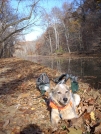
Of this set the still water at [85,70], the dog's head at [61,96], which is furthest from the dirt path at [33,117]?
the still water at [85,70]

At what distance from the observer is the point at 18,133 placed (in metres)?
3.71

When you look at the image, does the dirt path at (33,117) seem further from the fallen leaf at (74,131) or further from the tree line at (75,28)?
the tree line at (75,28)

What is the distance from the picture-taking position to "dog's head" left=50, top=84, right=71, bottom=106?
3887mm

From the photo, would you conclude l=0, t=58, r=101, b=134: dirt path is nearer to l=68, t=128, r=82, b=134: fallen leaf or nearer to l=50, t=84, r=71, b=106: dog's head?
l=68, t=128, r=82, b=134: fallen leaf

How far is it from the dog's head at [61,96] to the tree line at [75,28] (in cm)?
3023

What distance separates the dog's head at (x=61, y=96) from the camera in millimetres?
3887

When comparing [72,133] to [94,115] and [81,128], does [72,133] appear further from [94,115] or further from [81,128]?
[94,115]

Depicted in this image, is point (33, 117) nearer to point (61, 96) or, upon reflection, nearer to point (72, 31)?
point (61, 96)

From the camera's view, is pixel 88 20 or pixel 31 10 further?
pixel 88 20

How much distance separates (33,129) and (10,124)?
1.88 ft

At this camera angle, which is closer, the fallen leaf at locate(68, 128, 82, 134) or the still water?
the fallen leaf at locate(68, 128, 82, 134)

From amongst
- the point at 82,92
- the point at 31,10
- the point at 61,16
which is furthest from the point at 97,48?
the point at 82,92

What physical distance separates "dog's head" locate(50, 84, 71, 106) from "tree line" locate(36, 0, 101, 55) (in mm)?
30234

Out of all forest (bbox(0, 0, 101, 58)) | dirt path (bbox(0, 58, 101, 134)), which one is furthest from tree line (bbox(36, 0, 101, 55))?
dirt path (bbox(0, 58, 101, 134))
